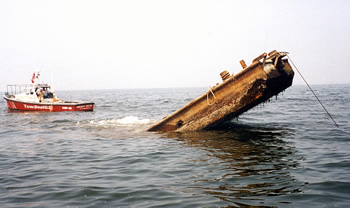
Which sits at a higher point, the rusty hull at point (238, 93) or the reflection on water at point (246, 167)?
the rusty hull at point (238, 93)

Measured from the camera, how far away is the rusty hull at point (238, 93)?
9.80 meters

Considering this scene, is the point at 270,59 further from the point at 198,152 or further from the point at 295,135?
the point at 198,152

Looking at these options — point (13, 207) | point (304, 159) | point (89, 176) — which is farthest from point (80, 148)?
point (304, 159)

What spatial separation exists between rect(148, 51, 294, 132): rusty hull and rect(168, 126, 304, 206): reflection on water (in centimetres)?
95

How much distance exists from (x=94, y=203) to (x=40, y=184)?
68.9 inches

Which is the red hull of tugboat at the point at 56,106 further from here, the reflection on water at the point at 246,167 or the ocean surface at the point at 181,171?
the reflection on water at the point at 246,167

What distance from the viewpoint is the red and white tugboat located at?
23219 mm

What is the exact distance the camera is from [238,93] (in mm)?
10344

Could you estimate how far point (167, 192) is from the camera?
5020 mm

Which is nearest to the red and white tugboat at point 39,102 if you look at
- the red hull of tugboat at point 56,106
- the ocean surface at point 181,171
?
the red hull of tugboat at point 56,106

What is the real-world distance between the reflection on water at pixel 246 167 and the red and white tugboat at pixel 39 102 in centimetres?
1579

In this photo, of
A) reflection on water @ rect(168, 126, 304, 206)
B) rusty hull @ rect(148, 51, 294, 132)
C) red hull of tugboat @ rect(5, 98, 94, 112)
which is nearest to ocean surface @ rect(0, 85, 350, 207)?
reflection on water @ rect(168, 126, 304, 206)

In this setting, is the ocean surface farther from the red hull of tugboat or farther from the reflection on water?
the red hull of tugboat

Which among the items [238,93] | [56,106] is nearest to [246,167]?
[238,93]
